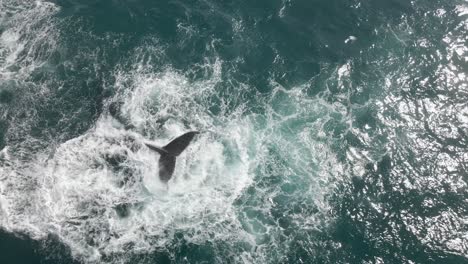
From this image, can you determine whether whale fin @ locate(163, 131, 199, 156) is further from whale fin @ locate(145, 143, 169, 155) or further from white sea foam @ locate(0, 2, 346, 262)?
white sea foam @ locate(0, 2, 346, 262)

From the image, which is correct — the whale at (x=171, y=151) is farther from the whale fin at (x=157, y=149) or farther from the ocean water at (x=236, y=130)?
the ocean water at (x=236, y=130)

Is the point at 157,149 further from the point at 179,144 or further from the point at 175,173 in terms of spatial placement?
the point at 175,173

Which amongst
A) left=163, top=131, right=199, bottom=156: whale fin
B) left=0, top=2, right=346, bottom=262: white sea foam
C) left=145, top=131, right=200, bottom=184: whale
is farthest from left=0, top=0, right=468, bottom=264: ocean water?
left=163, top=131, right=199, bottom=156: whale fin

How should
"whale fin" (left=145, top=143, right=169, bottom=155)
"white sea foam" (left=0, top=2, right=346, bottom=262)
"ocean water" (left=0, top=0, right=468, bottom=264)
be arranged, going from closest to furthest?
"ocean water" (left=0, top=0, right=468, bottom=264), "white sea foam" (left=0, top=2, right=346, bottom=262), "whale fin" (left=145, top=143, right=169, bottom=155)

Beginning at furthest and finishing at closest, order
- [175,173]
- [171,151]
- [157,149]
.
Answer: [175,173] → [171,151] → [157,149]

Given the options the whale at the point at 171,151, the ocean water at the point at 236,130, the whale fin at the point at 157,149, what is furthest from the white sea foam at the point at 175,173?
the whale fin at the point at 157,149

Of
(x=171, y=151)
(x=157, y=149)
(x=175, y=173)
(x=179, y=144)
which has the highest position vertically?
(x=179, y=144)

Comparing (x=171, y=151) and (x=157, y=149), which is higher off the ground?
(x=171, y=151)

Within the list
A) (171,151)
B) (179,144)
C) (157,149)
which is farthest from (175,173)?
(157,149)
